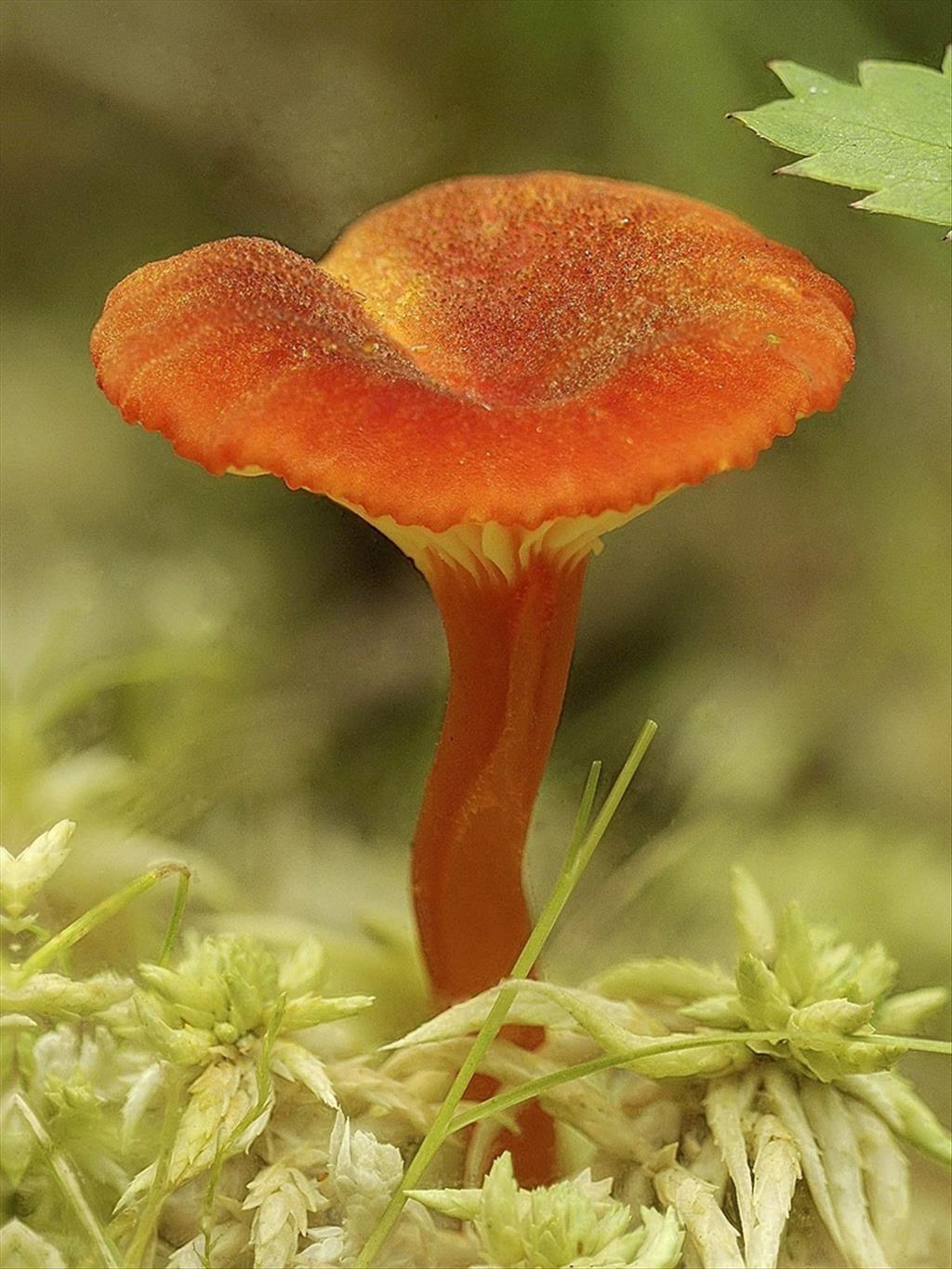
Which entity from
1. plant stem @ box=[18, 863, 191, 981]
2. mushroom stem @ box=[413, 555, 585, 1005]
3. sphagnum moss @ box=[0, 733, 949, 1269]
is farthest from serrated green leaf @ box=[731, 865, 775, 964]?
plant stem @ box=[18, 863, 191, 981]

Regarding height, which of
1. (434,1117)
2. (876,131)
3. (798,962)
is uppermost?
(876,131)

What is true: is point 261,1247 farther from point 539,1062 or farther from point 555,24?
point 555,24

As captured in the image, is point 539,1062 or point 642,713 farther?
point 642,713

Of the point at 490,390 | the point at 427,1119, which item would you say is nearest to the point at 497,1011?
the point at 427,1119

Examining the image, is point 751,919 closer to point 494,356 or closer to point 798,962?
point 798,962

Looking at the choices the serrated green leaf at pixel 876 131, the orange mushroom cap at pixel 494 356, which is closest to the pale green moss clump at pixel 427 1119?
the orange mushroom cap at pixel 494 356

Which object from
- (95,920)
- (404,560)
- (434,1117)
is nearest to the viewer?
(95,920)

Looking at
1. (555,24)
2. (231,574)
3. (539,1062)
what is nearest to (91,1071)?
(539,1062)
